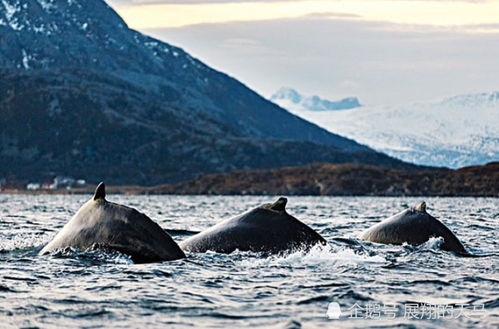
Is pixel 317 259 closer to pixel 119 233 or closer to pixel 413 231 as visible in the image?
pixel 119 233

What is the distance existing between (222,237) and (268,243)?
148cm

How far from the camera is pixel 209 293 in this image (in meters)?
21.4

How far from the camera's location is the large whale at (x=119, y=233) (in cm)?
2450

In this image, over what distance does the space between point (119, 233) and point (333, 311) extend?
24.2 ft

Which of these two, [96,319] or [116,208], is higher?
[116,208]

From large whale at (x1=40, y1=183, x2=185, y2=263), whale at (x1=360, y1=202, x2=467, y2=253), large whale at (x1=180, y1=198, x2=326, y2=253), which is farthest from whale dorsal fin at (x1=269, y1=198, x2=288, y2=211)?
whale at (x1=360, y1=202, x2=467, y2=253)

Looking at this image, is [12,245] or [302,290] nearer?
[302,290]

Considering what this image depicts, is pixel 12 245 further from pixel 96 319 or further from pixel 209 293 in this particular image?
pixel 96 319

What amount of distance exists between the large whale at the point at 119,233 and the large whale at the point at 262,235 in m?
2.72

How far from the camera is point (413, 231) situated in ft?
111

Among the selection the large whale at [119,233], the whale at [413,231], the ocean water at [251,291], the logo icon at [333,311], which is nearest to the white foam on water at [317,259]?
the ocean water at [251,291]

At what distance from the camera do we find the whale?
108 feet

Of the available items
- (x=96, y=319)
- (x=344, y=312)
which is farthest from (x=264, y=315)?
(x=96, y=319)

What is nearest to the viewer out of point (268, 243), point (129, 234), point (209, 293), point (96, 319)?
point (96, 319)
